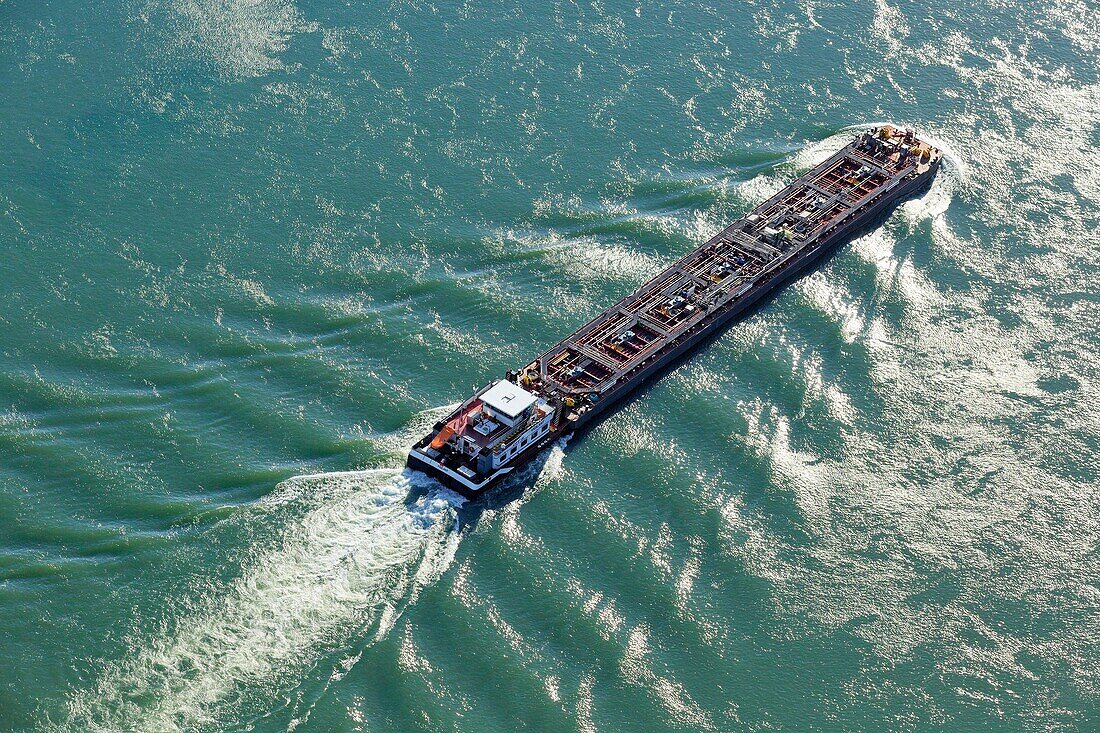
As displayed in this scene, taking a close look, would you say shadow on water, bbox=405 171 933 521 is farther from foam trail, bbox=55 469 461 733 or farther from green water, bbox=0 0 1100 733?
green water, bbox=0 0 1100 733

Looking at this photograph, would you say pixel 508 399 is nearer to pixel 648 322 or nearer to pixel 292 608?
pixel 648 322

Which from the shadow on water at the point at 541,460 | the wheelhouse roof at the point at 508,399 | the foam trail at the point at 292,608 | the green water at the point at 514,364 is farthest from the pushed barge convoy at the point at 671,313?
the foam trail at the point at 292,608

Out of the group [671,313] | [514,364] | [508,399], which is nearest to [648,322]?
[671,313]

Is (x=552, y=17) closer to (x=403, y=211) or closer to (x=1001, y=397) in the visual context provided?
(x=403, y=211)

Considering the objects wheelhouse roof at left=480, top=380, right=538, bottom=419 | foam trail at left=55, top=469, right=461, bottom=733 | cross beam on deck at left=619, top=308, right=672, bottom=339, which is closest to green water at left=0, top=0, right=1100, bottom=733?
foam trail at left=55, top=469, right=461, bottom=733

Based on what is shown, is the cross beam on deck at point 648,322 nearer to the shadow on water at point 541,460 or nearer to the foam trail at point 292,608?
the shadow on water at point 541,460

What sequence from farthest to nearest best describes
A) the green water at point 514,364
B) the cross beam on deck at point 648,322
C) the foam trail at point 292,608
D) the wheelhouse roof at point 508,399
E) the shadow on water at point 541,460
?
the cross beam on deck at point 648,322 < the wheelhouse roof at point 508,399 < the shadow on water at point 541,460 < the green water at point 514,364 < the foam trail at point 292,608
